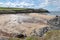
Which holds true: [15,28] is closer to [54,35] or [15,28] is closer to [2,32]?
[2,32]

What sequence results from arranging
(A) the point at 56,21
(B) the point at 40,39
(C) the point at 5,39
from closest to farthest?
(B) the point at 40,39, (C) the point at 5,39, (A) the point at 56,21

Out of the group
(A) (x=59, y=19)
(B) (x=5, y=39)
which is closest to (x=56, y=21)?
(A) (x=59, y=19)

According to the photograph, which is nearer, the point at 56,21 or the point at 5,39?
the point at 5,39

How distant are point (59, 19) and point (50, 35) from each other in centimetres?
1345

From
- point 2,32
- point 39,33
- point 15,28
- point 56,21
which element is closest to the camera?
point 39,33

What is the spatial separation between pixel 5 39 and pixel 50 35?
6.37 feet

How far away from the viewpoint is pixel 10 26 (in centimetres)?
1725

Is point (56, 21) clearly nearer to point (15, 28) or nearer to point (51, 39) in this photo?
point (15, 28)

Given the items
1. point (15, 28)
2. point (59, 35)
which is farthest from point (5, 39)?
point (15, 28)

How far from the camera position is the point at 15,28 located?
1664 cm

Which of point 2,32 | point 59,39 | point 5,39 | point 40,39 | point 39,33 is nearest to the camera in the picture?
point 59,39

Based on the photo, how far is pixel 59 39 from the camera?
821 cm

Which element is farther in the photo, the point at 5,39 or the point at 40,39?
the point at 5,39

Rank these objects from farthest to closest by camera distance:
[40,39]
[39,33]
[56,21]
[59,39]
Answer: [56,21], [39,33], [40,39], [59,39]
